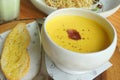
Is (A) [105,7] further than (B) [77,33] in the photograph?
Yes

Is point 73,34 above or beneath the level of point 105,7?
above

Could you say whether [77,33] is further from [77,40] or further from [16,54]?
[16,54]

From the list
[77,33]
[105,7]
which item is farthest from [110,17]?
[77,33]

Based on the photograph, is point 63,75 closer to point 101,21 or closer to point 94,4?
point 101,21

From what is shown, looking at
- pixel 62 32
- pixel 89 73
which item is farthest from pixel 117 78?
pixel 62 32

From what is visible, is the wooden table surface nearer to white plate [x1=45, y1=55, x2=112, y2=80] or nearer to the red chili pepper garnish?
white plate [x1=45, y1=55, x2=112, y2=80]

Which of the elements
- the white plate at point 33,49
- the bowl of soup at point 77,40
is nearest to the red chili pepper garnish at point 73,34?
the bowl of soup at point 77,40

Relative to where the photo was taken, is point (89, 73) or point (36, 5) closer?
point (89, 73)

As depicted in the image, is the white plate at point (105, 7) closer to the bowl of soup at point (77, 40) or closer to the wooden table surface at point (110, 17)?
the wooden table surface at point (110, 17)
